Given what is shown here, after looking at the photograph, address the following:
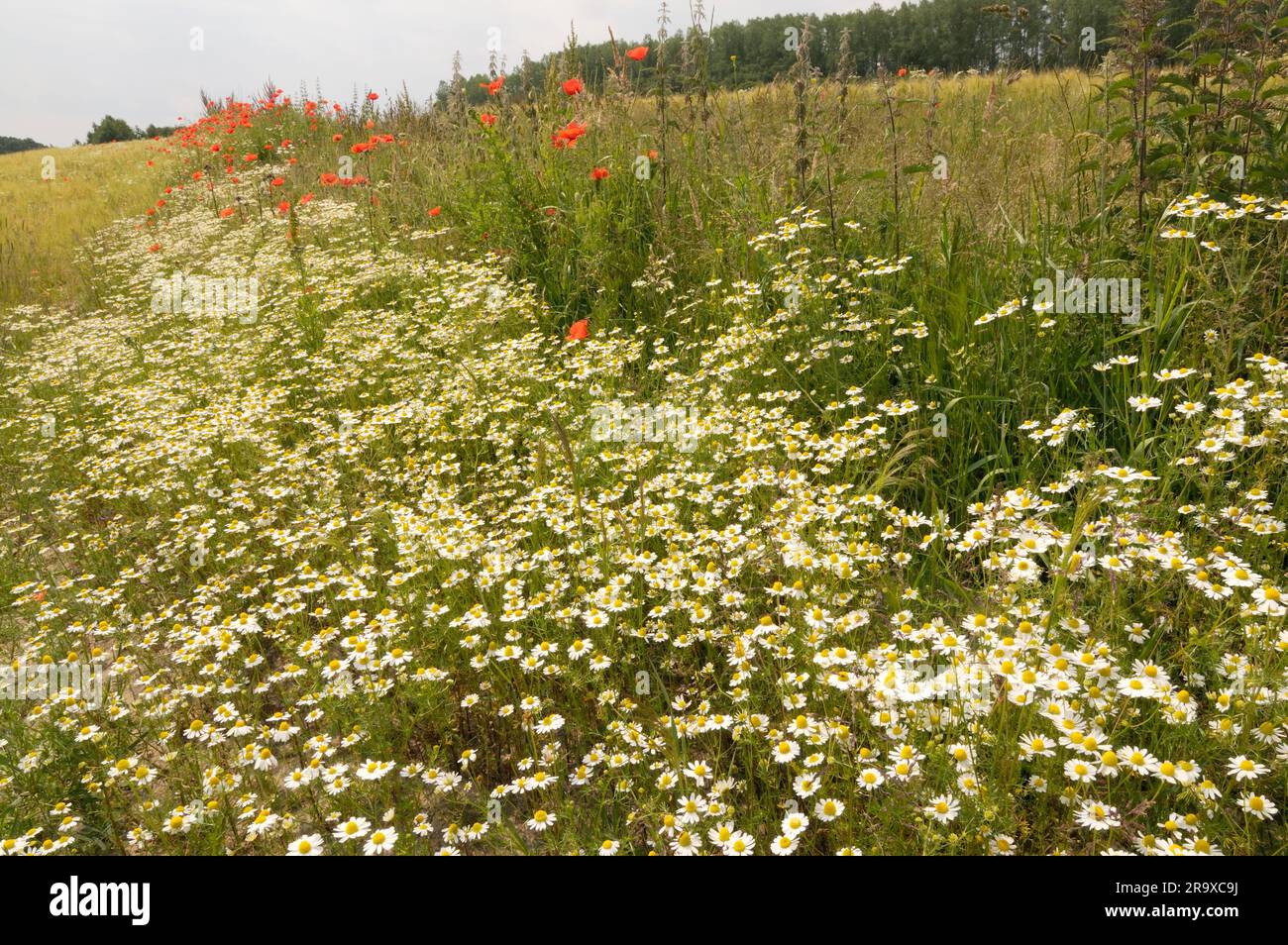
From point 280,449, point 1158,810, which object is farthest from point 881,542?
point 280,449

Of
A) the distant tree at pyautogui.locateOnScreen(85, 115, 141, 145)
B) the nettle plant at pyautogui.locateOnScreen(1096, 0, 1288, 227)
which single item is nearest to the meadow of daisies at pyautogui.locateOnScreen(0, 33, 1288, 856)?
the nettle plant at pyautogui.locateOnScreen(1096, 0, 1288, 227)

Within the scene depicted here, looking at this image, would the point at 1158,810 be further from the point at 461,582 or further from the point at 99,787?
the point at 99,787

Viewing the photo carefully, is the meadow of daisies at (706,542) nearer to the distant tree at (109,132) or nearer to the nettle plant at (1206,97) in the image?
the nettle plant at (1206,97)

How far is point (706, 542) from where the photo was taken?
2871mm

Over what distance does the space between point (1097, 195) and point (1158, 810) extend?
3068mm

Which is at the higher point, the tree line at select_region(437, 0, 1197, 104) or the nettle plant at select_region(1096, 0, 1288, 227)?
the tree line at select_region(437, 0, 1197, 104)

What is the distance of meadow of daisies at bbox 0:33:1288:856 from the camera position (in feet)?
6.32

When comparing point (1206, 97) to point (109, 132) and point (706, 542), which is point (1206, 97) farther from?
point (109, 132)

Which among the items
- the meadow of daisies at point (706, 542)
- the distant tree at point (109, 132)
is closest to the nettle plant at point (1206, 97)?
the meadow of daisies at point (706, 542)

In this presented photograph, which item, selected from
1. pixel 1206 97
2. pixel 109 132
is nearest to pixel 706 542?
pixel 1206 97

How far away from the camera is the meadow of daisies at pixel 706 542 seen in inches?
75.9

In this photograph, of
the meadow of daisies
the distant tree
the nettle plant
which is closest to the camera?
the meadow of daisies

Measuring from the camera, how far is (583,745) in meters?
2.44

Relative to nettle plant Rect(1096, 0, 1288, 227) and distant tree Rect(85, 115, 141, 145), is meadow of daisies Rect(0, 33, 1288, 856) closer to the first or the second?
nettle plant Rect(1096, 0, 1288, 227)
